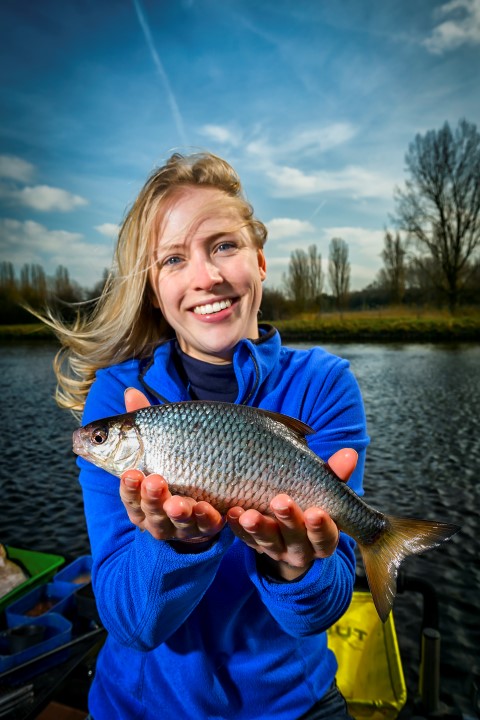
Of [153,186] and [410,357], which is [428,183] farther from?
[153,186]

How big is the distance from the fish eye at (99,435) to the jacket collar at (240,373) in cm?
48

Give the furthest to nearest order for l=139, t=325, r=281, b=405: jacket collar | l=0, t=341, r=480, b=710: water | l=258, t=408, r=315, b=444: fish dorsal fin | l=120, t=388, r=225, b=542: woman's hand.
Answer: l=0, t=341, r=480, b=710: water < l=139, t=325, r=281, b=405: jacket collar < l=258, t=408, r=315, b=444: fish dorsal fin < l=120, t=388, r=225, b=542: woman's hand

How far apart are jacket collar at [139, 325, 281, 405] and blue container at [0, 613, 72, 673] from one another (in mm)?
2764

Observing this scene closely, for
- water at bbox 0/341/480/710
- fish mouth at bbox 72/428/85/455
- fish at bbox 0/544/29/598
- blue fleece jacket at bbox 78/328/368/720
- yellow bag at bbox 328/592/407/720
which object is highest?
fish mouth at bbox 72/428/85/455

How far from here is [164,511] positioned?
154cm

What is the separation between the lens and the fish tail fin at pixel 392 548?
71.0 inches

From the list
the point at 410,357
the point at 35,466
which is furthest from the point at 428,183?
the point at 35,466

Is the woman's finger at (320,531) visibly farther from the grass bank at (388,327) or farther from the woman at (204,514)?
the grass bank at (388,327)

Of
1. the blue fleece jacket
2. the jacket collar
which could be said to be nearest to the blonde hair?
the jacket collar

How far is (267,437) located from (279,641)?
3.17 feet

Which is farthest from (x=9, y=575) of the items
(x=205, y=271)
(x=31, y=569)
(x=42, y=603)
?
(x=205, y=271)

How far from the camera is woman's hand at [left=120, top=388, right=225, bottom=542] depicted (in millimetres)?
1482

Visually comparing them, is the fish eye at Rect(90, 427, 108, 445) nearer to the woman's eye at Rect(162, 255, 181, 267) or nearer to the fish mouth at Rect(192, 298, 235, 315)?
the fish mouth at Rect(192, 298, 235, 315)

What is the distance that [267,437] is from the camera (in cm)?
176
